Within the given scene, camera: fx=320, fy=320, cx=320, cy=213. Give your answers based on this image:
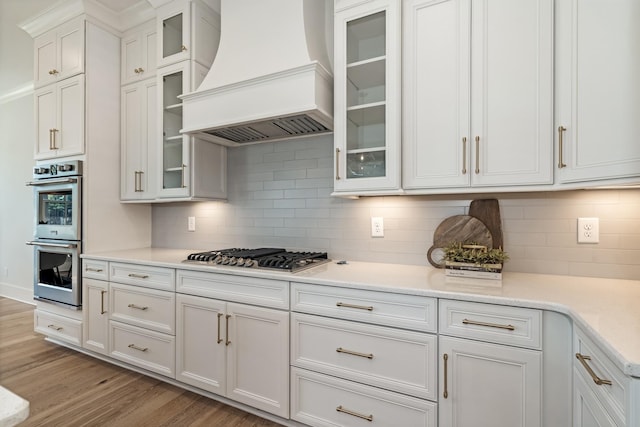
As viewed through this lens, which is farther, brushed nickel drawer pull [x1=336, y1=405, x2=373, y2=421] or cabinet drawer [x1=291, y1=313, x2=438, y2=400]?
brushed nickel drawer pull [x1=336, y1=405, x2=373, y2=421]

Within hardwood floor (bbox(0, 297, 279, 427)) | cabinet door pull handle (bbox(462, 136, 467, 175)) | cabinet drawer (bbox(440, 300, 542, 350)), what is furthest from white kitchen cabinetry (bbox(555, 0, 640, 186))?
hardwood floor (bbox(0, 297, 279, 427))

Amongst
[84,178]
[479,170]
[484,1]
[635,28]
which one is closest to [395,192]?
[479,170]

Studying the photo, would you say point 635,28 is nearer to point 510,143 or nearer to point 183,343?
point 510,143

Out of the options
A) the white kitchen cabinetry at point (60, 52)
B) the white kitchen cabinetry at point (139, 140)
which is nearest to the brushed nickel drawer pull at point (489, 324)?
the white kitchen cabinetry at point (139, 140)

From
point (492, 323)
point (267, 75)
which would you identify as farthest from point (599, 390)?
point (267, 75)

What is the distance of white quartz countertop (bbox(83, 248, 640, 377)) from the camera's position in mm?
964

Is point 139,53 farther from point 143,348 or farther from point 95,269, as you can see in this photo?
point 143,348

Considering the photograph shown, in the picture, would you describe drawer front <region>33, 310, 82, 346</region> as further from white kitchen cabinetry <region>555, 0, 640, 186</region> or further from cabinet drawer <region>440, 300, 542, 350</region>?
white kitchen cabinetry <region>555, 0, 640, 186</region>

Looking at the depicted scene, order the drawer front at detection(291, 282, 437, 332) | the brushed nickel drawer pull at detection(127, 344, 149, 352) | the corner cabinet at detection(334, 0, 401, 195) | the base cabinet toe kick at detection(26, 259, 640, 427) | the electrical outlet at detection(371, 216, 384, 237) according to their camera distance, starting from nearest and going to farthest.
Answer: the base cabinet toe kick at detection(26, 259, 640, 427) → the drawer front at detection(291, 282, 437, 332) → the corner cabinet at detection(334, 0, 401, 195) → the electrical outlet at detection(371, 216, 384, 237) → the brushed nickel drawer pull at detection(127, 344, 149, 352)

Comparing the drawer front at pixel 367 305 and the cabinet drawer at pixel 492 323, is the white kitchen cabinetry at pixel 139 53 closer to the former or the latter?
the drawer front at pixel 367 305

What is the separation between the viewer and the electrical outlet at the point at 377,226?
7.23 ft

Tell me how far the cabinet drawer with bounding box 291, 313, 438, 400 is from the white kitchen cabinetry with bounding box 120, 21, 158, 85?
99.5 inches

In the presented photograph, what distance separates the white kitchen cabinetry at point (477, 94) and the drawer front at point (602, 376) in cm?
76

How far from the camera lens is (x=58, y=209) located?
113 inches
